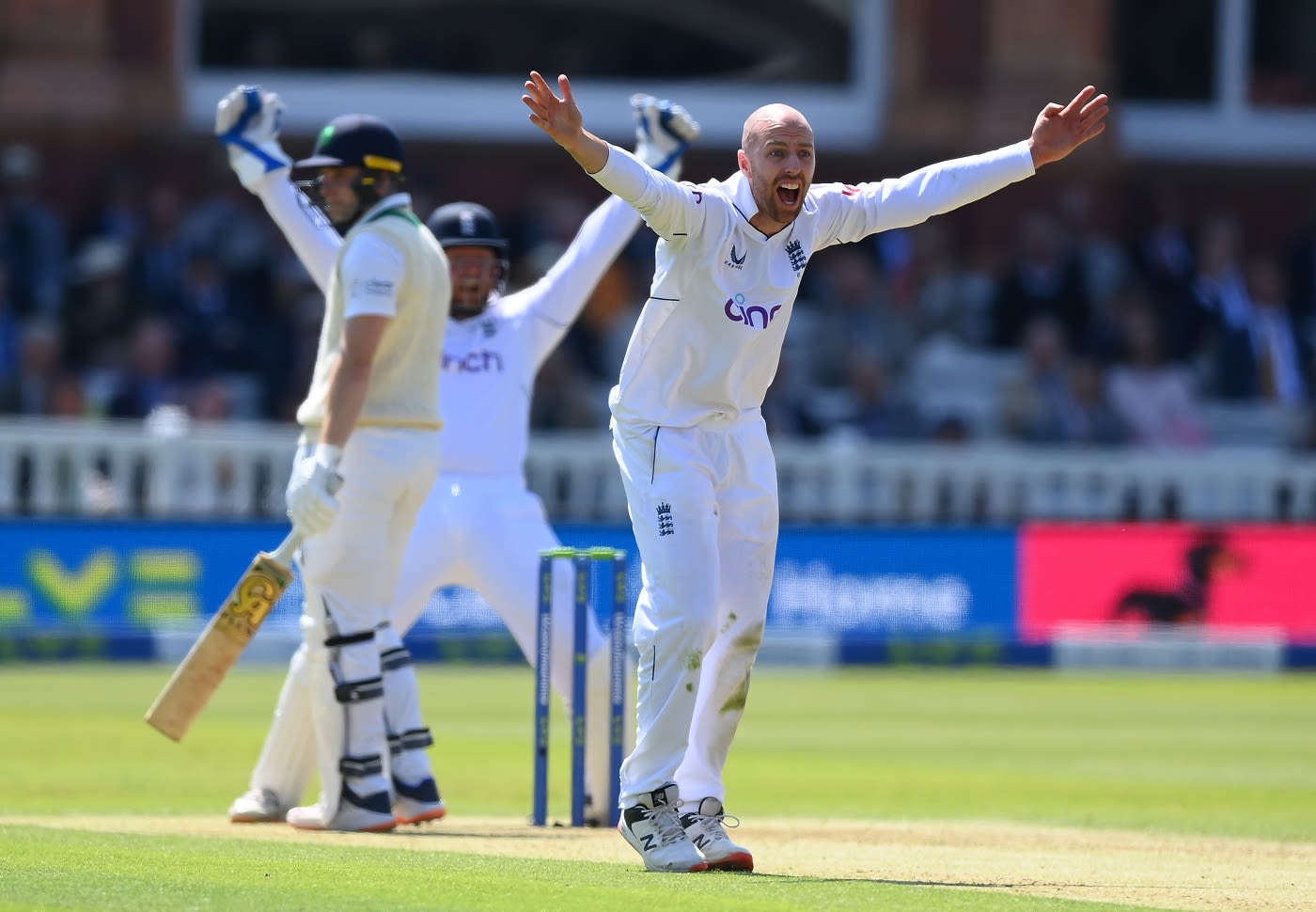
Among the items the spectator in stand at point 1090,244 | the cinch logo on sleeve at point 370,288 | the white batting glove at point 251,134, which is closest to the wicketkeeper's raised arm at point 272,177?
the white batting glove at point 251,134

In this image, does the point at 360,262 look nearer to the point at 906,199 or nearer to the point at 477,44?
the point at 906,199

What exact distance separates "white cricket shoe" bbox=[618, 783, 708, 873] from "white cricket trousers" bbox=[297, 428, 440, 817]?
148 cm

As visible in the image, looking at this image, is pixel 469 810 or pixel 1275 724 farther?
pixel 1275 724

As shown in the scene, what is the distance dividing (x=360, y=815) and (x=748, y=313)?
225 cm

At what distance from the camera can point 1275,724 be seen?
12.2 metres

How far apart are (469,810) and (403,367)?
193cm

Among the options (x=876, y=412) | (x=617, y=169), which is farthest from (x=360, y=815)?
(x=876, y=412)

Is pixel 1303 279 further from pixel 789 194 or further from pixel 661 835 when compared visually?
pixel 661 835

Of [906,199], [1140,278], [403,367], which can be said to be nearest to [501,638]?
[1140,278]

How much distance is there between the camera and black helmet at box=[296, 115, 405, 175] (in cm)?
752

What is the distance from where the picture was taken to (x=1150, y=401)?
56.5 feet

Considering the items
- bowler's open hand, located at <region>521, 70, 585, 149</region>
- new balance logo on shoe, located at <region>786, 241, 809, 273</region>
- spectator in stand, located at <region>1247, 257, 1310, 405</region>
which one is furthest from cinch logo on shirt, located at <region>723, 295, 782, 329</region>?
spectator in stand, located at <region>1247, 257, 1310, 405</region>

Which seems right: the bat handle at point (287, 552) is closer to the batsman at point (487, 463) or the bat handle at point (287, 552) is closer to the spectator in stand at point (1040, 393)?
Result: the batsman at point (487, 463)

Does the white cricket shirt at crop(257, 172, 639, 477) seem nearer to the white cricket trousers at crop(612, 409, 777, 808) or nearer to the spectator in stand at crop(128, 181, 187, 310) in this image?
the white cricket trousers at crop(612, 409, 777, 808)
